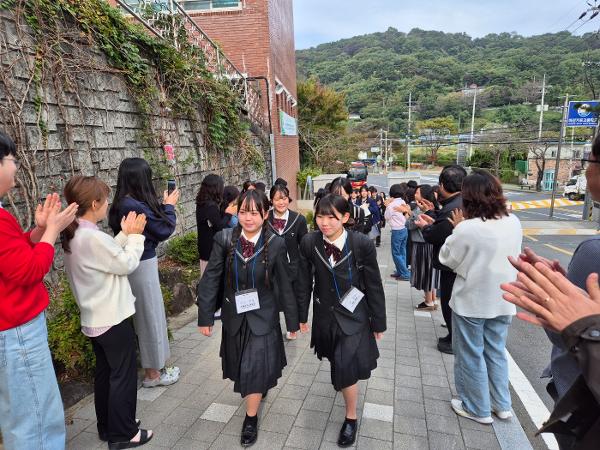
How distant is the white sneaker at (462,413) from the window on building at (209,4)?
39.8 ft

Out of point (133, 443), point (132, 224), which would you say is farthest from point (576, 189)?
point (133, 443)

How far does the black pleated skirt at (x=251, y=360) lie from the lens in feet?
7.97

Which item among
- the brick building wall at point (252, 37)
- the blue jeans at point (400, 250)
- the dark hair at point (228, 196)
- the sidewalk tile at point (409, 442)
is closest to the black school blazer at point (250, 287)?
the sidewalk tile at point (409, 442)

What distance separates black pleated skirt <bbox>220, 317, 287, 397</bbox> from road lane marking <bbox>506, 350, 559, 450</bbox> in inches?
79.6

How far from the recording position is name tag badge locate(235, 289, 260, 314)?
96.2 inches

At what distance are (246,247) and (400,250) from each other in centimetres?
483

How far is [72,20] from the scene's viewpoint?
3918mm

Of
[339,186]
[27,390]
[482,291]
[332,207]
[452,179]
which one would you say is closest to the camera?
[27,390]

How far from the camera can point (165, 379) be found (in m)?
3.21

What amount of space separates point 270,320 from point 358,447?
3.44ft

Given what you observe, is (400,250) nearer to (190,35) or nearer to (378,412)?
(378,412)

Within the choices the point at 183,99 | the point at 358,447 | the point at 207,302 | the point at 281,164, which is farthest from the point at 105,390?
the point at 281,164

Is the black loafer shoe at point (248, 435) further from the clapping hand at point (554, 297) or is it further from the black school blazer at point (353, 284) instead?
the clapping hand at point (554, 297)

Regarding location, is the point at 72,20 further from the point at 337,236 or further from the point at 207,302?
the point at 337,236
